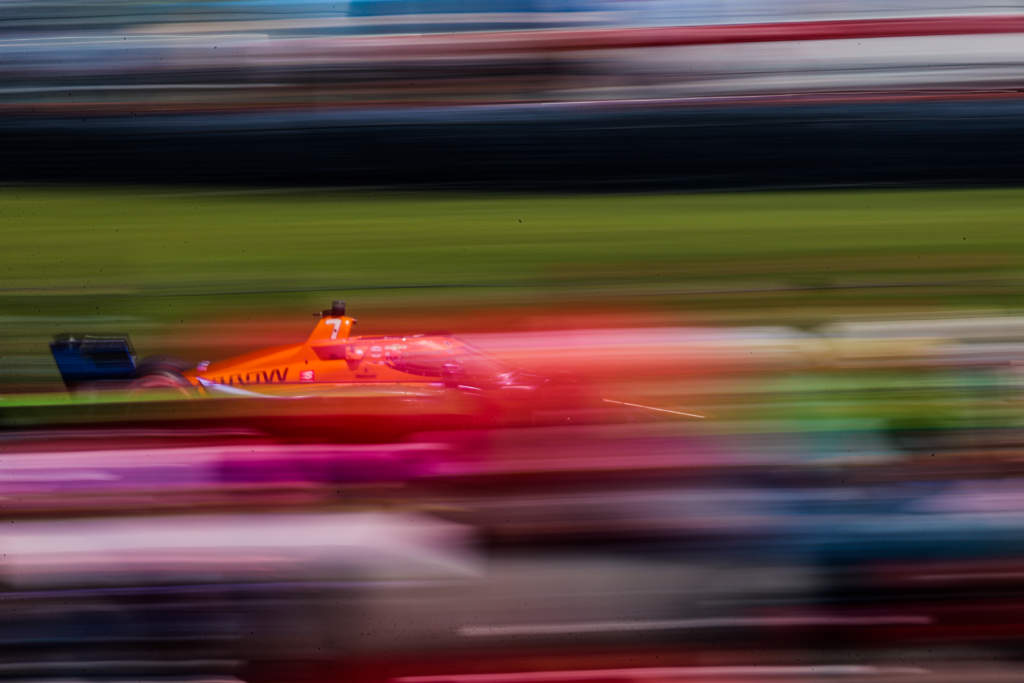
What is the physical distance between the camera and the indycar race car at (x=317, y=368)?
1.13m

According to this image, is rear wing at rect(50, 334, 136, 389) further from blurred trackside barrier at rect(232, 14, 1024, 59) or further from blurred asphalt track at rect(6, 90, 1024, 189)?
blurred trackside barrier at rect(232, 14, 1024, 59)

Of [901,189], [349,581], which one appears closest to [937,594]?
[349,581]

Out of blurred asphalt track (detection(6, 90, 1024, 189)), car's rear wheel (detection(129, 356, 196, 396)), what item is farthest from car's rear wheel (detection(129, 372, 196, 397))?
blurred asphalt track (detection(6, 90, 1024, 189))

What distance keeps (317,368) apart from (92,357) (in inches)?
11.7

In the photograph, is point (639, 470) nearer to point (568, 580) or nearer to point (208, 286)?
point (568, 580)

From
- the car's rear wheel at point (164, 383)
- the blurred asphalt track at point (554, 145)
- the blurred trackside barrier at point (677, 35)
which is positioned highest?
the blurred trackside barrier at point (677, 35)

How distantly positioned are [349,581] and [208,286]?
2.20 feet

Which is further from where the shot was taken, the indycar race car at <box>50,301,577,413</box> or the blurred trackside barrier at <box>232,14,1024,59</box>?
the blurred trackside barrier at <box>232,14,1024,59</box>

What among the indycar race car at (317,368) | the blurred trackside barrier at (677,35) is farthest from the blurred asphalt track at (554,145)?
the indycar race car at (317,368)

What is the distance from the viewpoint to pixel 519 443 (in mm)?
1044

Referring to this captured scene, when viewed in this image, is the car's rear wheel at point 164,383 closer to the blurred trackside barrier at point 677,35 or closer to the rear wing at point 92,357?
the rear wing at point 92,357

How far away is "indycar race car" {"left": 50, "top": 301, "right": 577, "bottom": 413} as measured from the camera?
3.70 ft

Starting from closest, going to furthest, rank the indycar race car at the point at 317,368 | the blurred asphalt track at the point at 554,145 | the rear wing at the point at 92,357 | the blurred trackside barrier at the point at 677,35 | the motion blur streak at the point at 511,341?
the motion blur streak at the point at 511,341, the indycar race car at the point at 317,368, the rear wing at the point at 92,357, the blurred trackside barrier at the point at 677,35, the blurred asphalt track at the point at 554,145

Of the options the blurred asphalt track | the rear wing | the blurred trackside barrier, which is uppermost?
the blurred trackside barrier
